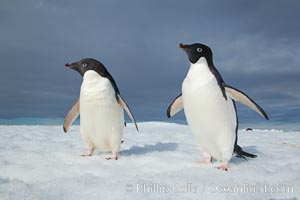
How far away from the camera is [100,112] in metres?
4.68

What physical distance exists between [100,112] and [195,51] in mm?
1570

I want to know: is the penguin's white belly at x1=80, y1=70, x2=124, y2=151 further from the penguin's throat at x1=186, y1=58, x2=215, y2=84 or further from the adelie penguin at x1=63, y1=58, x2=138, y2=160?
the penguin's throat at x1=186, y1=58, x2=215, y2=84

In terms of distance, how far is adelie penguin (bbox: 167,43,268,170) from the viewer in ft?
13.4

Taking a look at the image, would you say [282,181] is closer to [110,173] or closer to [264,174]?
[264,174]

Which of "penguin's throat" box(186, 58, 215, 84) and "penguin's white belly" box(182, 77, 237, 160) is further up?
"penguin's throat" box(186, 58, 215, 84)

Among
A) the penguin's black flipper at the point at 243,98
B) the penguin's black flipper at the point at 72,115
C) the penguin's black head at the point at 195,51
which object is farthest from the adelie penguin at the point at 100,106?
the penguin's black flipper at the point at 243,98

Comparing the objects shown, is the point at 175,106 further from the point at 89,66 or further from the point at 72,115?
the point at 72,115

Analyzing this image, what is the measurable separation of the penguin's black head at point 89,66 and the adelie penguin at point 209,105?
3.96 ft

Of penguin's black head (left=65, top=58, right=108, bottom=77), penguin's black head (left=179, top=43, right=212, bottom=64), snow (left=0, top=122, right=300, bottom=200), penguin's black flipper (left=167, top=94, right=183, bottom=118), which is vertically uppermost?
penguin's black head (left=179, top=43, right=212, bottom=64)

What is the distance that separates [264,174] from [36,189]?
98.0 inches

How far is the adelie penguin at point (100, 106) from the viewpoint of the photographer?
465 centimetres

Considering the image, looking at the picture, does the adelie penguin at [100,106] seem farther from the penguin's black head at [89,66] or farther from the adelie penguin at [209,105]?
the adelie penguin at [209,105]

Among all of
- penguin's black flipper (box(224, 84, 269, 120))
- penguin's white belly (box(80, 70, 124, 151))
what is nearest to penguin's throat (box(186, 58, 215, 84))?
penguin's black flipper (box(224, 84, 269, 120))

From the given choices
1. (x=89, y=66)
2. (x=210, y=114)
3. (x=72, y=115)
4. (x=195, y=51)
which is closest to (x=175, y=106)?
(x=210, y=114)
